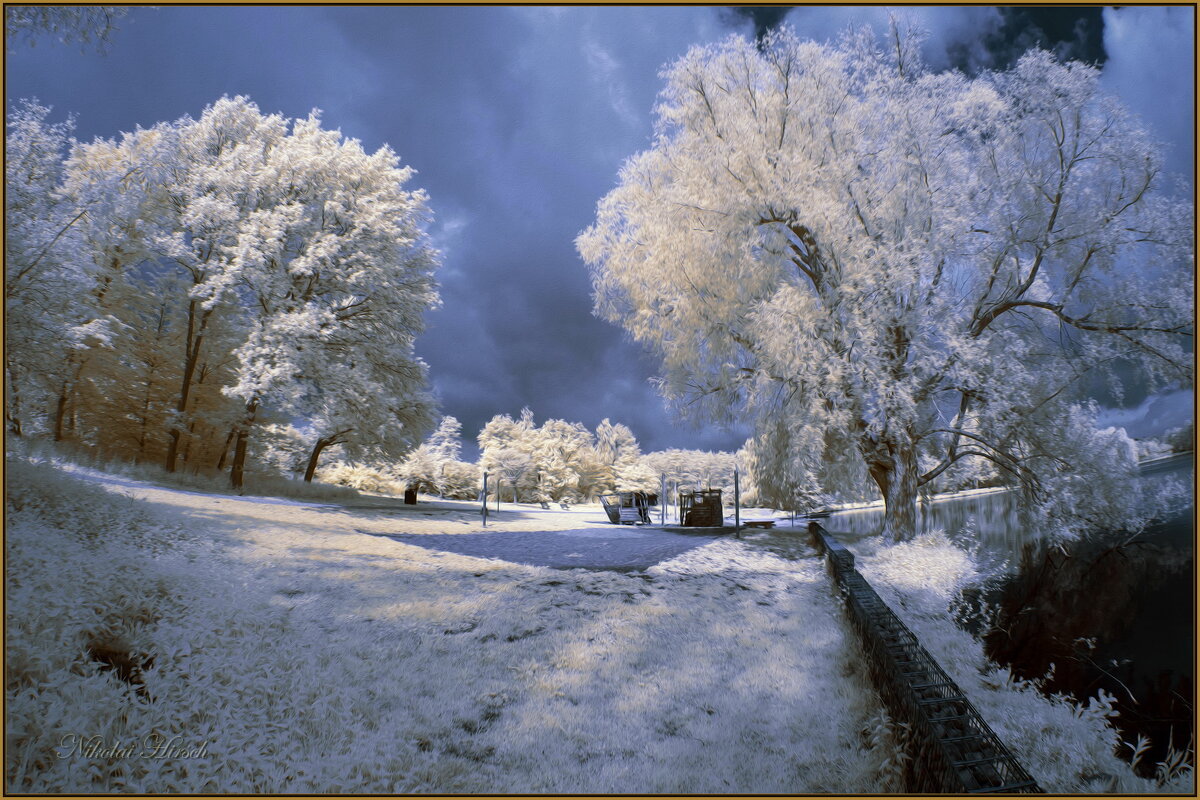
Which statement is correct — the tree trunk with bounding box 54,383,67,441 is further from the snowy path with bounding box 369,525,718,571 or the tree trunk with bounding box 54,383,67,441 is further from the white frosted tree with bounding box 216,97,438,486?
the white frosted tree with bounding box 216,97,438,486

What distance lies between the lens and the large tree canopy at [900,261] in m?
3.99

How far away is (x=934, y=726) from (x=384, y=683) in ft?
7.89

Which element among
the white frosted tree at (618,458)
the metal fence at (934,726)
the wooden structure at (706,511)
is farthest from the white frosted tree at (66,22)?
the white frosted tree at (618,458)

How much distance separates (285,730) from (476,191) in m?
5.02

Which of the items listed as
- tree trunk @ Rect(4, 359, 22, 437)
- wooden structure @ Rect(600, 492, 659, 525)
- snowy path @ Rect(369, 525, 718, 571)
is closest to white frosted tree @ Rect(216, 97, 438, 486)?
snowy path @ Rect(369, 525, 718, 571)

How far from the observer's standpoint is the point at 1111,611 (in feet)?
10.9

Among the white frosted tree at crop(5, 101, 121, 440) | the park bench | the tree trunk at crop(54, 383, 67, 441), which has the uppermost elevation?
the white frosted tree at crop(5, 101, 121, 440)

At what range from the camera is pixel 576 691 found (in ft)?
8.35

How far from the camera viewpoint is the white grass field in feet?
6.02

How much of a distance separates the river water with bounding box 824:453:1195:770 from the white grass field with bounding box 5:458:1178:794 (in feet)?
1.03

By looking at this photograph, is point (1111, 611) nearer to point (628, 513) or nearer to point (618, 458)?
point (628, 513)

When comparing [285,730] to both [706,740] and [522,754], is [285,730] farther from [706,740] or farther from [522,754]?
[706,740]

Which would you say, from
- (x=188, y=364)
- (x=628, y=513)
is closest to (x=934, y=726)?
(x=188, y=364)

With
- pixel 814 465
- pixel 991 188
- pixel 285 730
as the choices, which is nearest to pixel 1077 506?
pixel 814 465
